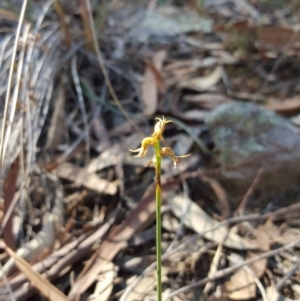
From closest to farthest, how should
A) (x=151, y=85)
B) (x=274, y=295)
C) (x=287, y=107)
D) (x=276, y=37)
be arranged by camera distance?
(x=274, y=295), (x=287, y=107), (x=151, y=85), (x=276, y=37)

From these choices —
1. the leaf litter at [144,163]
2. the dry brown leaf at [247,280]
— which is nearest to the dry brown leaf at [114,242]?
the leaf litter at [144,163]

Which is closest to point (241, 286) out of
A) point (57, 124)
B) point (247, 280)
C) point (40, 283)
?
→ point (247, 280)

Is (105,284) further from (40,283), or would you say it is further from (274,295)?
(274,295)

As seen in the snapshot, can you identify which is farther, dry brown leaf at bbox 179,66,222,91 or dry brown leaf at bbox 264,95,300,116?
dry brown leaf at bbox 179,66,222,91

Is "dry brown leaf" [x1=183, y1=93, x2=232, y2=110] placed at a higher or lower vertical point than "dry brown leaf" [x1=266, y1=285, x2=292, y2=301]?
higher

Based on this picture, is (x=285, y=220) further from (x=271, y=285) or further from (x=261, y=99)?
(x=261, y=99)

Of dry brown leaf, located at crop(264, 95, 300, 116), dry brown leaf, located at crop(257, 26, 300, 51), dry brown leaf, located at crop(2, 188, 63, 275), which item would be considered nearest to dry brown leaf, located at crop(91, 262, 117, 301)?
dry brown leaf, located at crop(2, 188, 63, 275)

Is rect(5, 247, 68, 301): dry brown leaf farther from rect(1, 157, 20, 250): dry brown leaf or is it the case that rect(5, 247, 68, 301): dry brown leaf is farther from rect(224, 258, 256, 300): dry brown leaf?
rect(224, 258, 256, 300): dry brown leaf
